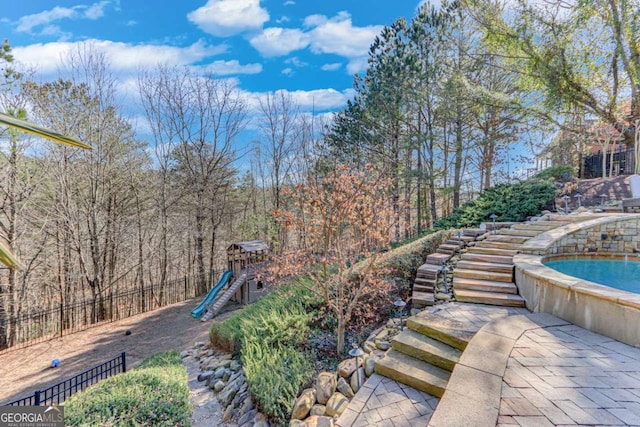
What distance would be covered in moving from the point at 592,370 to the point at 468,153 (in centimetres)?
1261

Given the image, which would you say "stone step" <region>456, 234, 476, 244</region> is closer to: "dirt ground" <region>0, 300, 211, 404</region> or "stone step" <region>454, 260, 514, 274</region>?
"stone step" <region>454, 260, 514, 274</region>

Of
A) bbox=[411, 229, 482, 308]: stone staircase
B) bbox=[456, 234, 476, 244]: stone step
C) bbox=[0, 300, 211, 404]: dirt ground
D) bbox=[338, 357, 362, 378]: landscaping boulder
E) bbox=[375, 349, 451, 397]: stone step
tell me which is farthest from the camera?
bbox=[456, 234, 476, 244]: stone step

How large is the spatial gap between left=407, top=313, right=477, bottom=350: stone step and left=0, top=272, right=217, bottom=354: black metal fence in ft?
34.2

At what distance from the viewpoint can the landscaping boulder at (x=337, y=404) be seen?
309 centimetres

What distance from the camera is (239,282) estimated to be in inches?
425

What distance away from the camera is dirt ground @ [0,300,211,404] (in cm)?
613

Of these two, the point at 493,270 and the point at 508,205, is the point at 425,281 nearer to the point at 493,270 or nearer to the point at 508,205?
the point at 493,270

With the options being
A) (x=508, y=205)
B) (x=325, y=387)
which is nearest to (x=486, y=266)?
(x=325, y=387)

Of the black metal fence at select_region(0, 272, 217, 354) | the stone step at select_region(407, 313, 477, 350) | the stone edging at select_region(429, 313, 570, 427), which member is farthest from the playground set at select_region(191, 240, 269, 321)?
the stone edging at select_region(429, 313, 570, 427)

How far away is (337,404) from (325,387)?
0.27 meters

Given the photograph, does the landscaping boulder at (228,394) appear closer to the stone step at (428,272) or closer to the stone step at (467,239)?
the stone step at (428,272)

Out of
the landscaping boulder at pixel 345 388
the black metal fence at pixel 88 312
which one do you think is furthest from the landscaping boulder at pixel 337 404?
the black metal fence at pixel 88 312

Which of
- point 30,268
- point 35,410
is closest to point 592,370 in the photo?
point 35,410

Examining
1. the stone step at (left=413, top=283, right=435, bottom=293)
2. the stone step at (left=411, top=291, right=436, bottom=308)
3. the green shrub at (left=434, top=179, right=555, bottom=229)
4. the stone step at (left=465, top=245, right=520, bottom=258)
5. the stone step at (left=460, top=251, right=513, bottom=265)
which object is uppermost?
the green shrub at (left=434, top=179, right=555, bottom=229)
